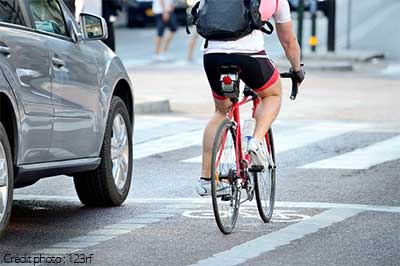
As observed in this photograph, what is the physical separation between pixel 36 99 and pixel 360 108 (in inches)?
398

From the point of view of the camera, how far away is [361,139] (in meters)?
13.7

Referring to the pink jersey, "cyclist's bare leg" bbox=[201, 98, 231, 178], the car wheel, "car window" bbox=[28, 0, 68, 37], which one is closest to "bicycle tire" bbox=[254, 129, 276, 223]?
"cyclist's bare leg" bbox=[201, 98, 231, 178]

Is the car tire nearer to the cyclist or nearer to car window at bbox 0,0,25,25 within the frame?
the cyclist

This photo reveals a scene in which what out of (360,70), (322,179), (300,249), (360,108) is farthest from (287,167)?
(360,70)

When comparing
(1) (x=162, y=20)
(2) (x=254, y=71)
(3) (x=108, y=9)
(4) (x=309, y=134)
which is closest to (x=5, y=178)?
(2) (x=254, y=71)

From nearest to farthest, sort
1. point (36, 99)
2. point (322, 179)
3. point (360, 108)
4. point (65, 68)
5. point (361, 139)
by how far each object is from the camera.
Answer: point (36, 99)
point (65, 68)
point (322, 179)
point (361, 139)
point (360, 108)

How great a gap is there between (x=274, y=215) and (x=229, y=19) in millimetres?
1545

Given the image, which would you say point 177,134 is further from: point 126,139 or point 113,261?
point 113,261

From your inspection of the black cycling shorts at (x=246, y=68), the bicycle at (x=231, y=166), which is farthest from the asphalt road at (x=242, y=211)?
the black cycling shorts at (x=246, y=68)

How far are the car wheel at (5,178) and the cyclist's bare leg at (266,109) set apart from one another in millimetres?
1578

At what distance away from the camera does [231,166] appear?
803 cm

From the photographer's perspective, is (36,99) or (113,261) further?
(36,99)

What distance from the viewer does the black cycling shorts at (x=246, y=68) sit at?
7941mm

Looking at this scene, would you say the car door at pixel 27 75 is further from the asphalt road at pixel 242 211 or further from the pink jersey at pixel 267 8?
the pink jersey at pixel 267 8
